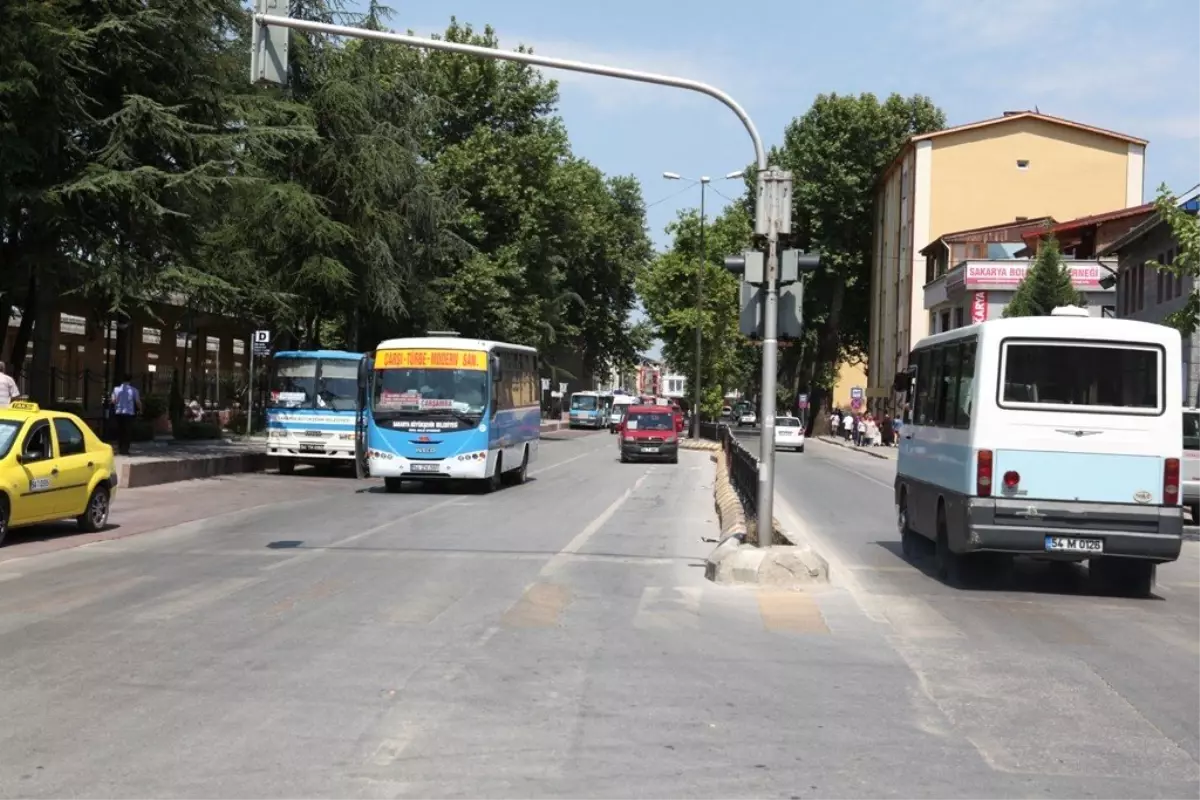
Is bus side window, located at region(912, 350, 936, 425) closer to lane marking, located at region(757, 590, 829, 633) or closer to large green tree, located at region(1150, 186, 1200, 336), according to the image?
lane marking, located at region(757, 590, 829, 633)

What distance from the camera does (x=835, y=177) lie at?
73.5m

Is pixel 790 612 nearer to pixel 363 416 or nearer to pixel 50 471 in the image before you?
pixel 50 471

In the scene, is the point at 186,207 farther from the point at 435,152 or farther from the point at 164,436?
the point at 435,152

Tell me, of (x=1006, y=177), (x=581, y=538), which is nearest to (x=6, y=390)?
A: (x=581, y=538)

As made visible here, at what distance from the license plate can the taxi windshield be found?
11.5 metres

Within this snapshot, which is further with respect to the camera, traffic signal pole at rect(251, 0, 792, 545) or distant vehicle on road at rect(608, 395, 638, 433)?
distant vehicle on road at rect(608, 395, 638, 433)

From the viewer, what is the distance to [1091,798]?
581 cm

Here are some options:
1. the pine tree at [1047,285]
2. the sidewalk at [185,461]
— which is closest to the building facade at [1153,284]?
the pine tree at [1047,285]

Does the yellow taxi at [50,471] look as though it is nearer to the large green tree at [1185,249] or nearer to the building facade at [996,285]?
the large green tree at [1185,249]

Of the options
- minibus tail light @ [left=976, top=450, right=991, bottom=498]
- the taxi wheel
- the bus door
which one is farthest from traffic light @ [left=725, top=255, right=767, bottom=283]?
the bus door

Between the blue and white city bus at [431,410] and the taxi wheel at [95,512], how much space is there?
8344mm

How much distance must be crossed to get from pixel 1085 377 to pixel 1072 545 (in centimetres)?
164

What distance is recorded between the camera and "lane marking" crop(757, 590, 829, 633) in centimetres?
1043

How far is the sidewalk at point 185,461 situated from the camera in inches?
969
